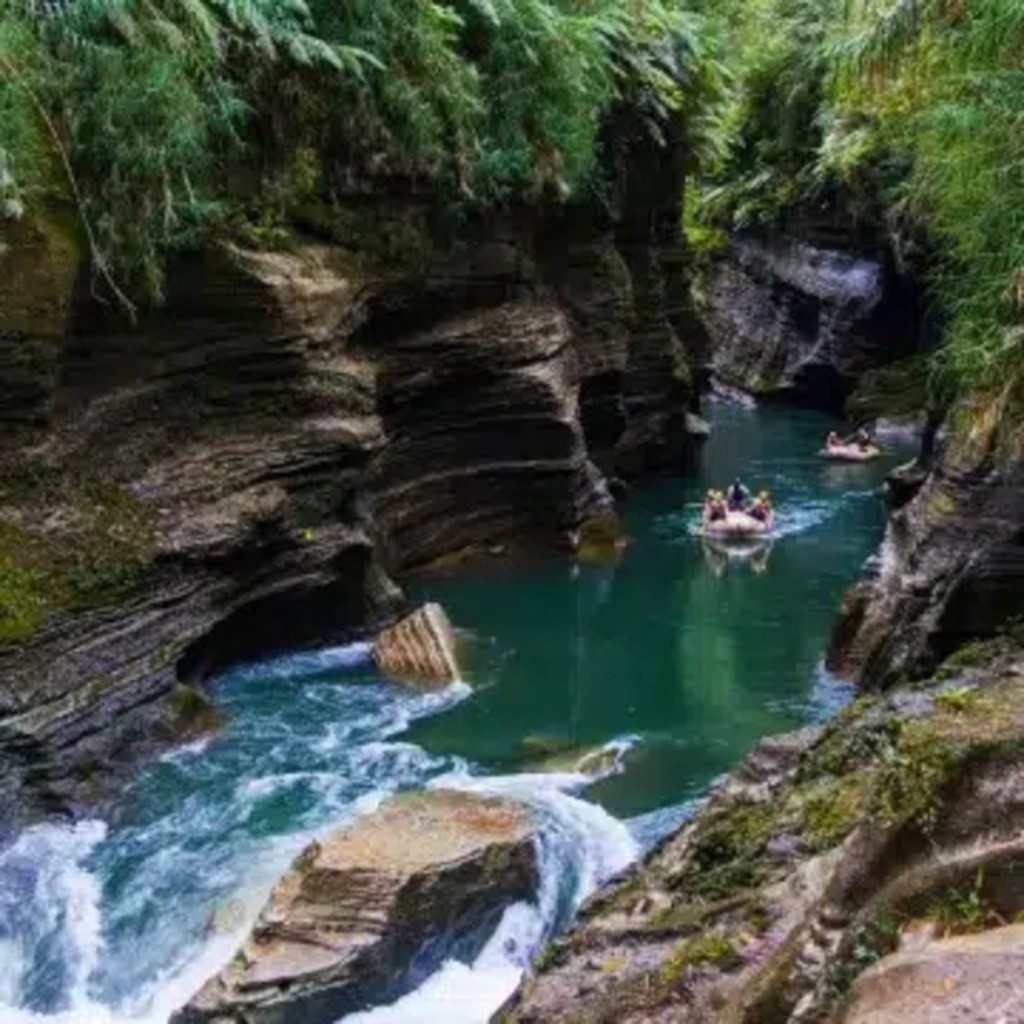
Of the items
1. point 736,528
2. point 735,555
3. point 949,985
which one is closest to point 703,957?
point 949,985

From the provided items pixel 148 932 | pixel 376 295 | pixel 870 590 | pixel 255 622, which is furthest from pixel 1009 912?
pixel 376 295

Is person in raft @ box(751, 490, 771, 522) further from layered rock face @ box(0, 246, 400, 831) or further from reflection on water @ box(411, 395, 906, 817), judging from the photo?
layered rock face @ box(0, 246, 400, 831)

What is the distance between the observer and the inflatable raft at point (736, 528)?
68.0ft

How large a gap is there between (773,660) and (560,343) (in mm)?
5987

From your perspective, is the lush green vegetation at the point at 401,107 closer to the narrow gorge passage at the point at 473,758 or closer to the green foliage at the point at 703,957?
the narrow gorge passage at the point at 473,758

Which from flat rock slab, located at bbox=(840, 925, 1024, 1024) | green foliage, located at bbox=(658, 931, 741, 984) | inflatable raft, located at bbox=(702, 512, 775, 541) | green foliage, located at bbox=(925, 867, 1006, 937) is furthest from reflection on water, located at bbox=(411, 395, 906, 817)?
flat rock slab, located at bbox=(840, 925, 1024, 1024)

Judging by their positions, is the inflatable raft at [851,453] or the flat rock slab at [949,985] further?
the inflatable raft at [851,453]

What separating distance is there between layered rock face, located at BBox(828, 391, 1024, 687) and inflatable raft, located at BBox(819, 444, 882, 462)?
48.5 ft

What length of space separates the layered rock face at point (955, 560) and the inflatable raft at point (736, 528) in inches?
298

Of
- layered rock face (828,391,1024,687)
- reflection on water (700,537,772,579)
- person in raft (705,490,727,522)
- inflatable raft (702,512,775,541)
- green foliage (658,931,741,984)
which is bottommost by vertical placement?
reflection on water (700,537,772,579)

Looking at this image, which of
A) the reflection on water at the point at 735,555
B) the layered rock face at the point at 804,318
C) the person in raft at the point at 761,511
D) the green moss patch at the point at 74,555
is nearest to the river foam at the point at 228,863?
the green moss patch at the point at 74,555

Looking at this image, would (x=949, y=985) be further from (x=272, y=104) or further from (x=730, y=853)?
(x=272, y=104)

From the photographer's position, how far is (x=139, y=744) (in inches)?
437

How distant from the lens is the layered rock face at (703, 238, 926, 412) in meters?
32.9
